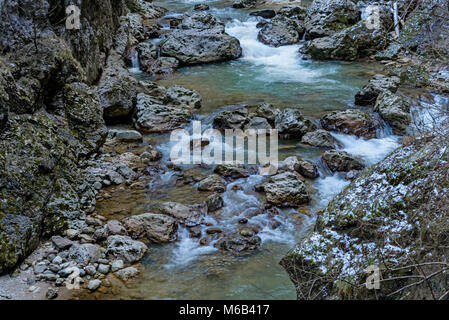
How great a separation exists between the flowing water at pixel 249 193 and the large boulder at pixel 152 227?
0.14 m

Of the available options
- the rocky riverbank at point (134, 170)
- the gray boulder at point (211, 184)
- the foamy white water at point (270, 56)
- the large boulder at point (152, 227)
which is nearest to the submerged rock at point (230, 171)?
the rocky riverbank at point (134, 170)

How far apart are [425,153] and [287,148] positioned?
4296 mm

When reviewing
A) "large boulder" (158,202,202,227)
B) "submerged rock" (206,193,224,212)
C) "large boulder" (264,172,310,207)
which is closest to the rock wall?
"large boulder" (158,202,202,227)

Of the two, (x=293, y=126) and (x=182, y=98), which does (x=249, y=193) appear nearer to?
(x=293, y=126)

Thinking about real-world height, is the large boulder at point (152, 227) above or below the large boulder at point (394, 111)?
below

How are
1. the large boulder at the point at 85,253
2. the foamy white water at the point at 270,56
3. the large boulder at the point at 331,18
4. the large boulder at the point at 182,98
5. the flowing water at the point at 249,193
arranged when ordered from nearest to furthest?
the flowing water at the point at 249,193
the large boulder at the point at 85,253
the large boulder at the point at 182,98
the foamy white water at the point at 270,56
the large boulder at the point at 331,18

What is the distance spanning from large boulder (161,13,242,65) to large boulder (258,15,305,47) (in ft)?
5.24

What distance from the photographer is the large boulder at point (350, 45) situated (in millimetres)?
13625

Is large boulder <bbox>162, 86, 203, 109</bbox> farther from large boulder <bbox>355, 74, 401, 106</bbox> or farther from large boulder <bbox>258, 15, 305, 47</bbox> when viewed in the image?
large boulder <bbox>258, 15, 305, 47</bbox>

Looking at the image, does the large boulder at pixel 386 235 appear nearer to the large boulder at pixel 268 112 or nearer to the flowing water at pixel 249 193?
the flowing water at pixel 249 193

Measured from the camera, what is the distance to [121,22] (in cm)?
1299

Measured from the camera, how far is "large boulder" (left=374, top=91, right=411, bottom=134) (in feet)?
27.7

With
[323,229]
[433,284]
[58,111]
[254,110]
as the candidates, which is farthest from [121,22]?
[433,284]
